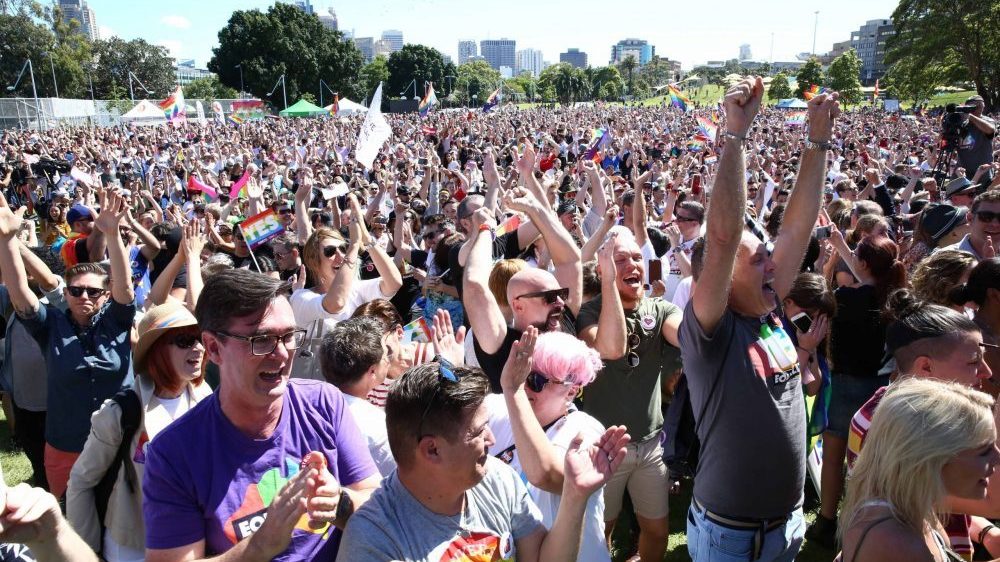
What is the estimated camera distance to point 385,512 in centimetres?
180

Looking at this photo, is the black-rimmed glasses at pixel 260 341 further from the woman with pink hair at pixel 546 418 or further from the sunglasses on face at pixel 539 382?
the sunglasses on face at pixel 539 382

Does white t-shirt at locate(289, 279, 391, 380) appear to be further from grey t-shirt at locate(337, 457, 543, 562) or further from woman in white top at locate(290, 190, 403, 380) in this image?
grey t-shirt at locate(337, 457, 543, 562)

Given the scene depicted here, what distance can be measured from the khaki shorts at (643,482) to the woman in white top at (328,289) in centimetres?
179

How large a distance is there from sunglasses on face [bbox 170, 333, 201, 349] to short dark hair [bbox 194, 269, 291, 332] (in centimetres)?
79

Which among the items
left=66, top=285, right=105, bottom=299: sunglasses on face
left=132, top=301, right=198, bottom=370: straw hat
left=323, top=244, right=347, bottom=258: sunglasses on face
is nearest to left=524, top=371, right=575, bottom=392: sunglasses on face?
left=132, top=301, right=198, bottom=370: straw hat

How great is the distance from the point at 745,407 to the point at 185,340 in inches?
85.2

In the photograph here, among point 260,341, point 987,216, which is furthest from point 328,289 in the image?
point 987,216

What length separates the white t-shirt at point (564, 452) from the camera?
7.45 ft

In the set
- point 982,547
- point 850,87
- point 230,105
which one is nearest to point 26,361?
point 982,547

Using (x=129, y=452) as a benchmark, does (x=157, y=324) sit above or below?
above

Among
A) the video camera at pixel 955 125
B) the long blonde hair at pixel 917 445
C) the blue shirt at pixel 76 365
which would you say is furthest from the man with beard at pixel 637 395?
the video camera at pixel 955 125

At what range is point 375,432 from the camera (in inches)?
105

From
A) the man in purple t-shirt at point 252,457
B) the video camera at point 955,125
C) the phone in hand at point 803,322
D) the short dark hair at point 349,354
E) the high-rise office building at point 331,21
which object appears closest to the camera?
the man in purple t-shirt at point 252,457

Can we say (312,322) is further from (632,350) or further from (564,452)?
(564,452)
